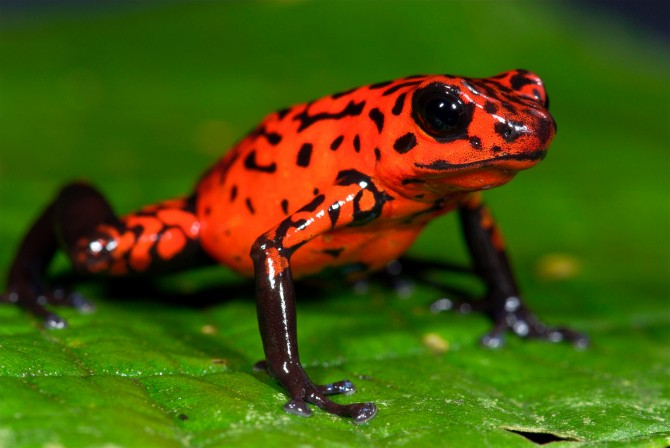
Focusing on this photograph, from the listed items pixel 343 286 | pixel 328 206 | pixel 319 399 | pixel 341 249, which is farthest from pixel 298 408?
pixel 343 286

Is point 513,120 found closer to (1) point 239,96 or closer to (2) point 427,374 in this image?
(2) point 427,374

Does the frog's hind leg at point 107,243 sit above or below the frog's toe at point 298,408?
above

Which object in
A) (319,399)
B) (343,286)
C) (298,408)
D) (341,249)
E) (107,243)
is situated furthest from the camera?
(343,286)

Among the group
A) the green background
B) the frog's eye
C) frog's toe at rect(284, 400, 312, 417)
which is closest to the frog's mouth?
the frog's eye

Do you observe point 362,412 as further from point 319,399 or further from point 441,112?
point 441,112

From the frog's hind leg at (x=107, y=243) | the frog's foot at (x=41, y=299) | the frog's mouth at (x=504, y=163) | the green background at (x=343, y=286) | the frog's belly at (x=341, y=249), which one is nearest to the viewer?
the green background at (x=343, y=286)

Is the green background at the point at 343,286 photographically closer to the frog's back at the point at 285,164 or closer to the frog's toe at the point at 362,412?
the frog's toe at the point at 362,412

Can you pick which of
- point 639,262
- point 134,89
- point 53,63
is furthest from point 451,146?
point 53,63

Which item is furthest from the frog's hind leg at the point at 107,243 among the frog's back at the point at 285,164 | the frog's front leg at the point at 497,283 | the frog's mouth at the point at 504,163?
the frog's mouth at the point at 504,163
